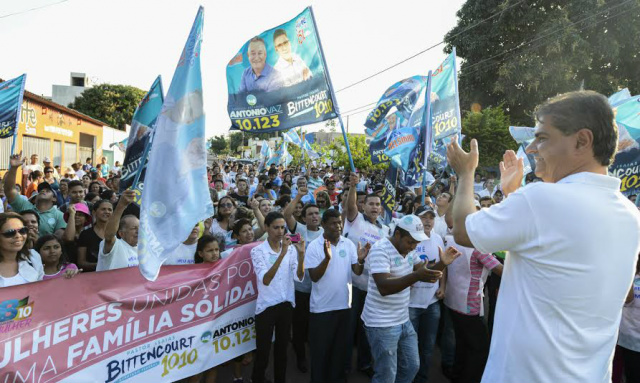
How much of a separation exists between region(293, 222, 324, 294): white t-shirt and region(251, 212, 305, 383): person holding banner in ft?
1.36

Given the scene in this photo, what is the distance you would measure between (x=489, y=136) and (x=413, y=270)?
19947mm

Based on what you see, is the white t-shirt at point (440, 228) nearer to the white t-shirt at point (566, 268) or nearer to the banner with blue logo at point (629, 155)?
the banner with blue logo at point (629, 155)

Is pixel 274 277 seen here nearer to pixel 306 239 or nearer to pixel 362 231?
pixel 306 239

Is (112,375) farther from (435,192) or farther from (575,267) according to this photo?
(435,192)

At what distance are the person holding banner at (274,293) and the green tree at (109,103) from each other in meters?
44.9

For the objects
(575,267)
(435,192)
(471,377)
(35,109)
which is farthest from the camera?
(35,109)

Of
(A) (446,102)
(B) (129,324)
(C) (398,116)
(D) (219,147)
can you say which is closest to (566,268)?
(B) (129,324)

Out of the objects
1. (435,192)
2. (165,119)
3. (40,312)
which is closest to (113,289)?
(40,312)

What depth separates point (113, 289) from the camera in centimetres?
374

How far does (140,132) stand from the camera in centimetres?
605

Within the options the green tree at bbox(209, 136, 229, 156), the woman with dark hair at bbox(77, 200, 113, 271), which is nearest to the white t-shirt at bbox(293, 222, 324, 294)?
the woman with dark hair at bbox(77, 200, 113, 271)

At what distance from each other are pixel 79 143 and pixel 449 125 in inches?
907

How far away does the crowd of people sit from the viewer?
57.9 inches

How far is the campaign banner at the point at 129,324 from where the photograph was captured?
→ 3.29 metres
